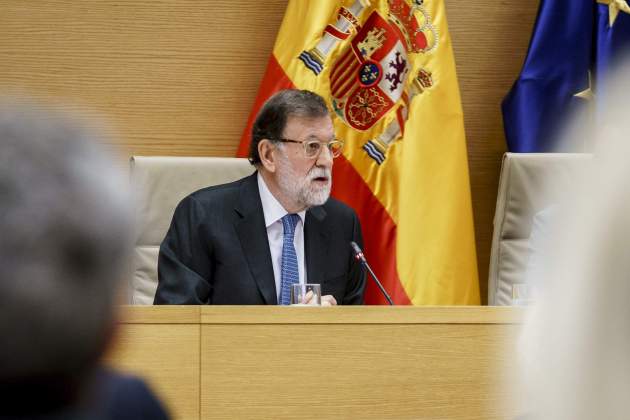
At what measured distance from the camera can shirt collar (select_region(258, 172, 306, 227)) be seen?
339 cm

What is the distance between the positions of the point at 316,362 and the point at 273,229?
1179 millimetres

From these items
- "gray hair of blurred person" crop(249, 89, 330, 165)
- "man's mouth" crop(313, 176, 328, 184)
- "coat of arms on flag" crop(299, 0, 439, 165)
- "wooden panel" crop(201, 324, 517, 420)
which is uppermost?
"coat of arms on flag" crop(299, 0, 439, 165)

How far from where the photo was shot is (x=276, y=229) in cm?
340

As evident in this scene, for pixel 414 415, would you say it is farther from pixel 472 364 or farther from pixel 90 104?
pixel 90 104

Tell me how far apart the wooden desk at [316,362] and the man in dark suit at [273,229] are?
24.7 inches

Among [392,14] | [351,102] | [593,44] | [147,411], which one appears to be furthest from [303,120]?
[147,411]

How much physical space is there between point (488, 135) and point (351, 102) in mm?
709

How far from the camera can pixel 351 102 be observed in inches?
162

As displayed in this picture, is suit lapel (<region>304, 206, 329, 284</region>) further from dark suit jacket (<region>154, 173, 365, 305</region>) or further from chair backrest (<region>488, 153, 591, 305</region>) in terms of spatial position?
chair backrest (<region>488, 153, 591, 305</region>)

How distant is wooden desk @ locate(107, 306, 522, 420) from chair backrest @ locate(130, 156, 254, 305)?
43.1 inches

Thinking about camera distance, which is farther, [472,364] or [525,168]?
[525,168]

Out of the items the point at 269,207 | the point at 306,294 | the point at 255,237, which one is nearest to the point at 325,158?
the point at 269,207

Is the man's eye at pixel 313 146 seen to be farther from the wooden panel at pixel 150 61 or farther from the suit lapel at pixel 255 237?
the wooden panel at pixel 150 61

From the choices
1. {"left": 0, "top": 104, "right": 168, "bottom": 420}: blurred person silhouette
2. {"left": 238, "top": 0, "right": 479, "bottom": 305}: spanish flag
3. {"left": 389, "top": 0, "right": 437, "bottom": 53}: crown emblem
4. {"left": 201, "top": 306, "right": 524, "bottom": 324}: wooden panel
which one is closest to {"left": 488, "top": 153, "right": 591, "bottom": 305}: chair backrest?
{"left": 238, "top": 0, "right": 479, "bottom": 305}: spanish flag
